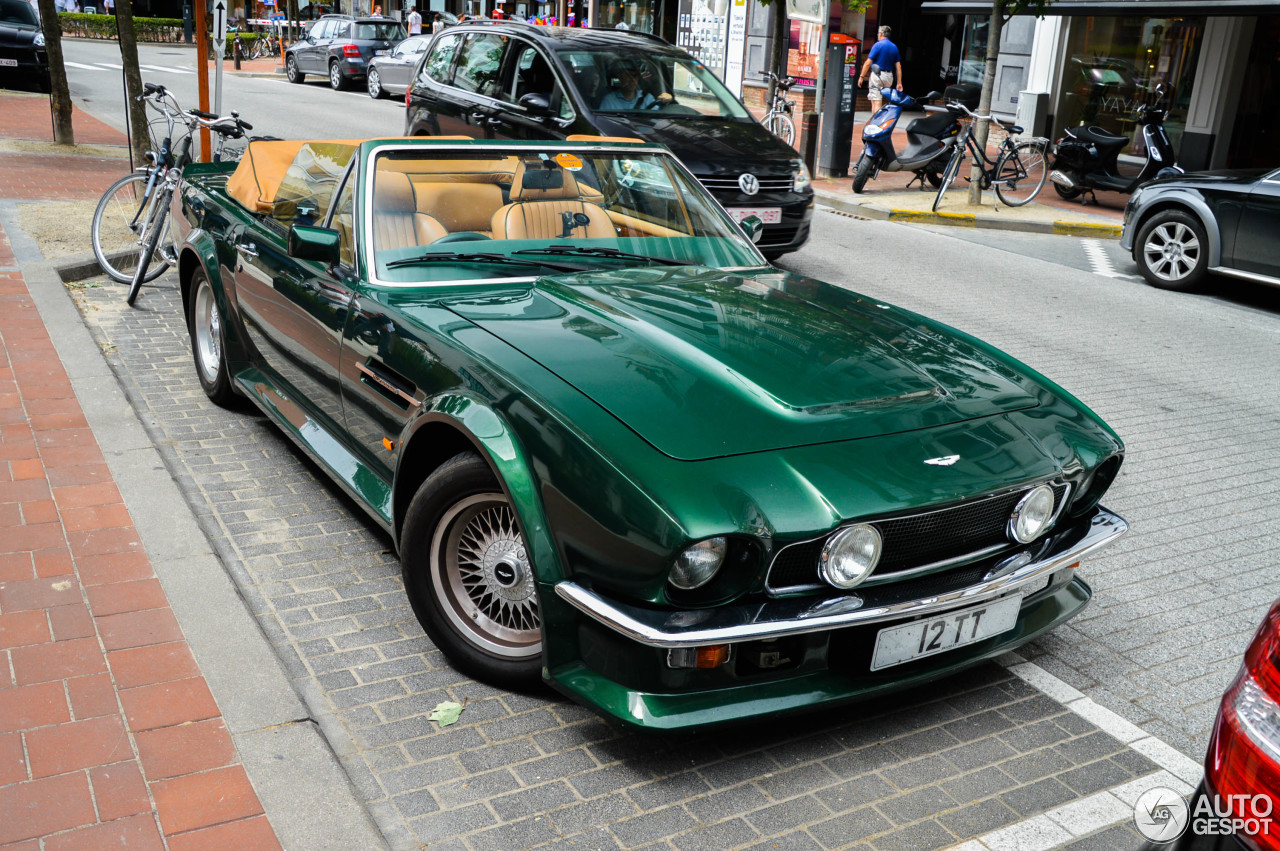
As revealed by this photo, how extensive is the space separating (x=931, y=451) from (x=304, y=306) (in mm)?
2569

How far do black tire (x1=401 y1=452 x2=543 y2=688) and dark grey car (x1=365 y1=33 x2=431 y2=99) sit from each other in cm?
2478

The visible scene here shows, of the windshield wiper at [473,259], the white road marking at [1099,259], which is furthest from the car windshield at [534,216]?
the white road marking at [1099,259]

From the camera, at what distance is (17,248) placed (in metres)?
8.63

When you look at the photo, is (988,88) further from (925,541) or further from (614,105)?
(925,541)

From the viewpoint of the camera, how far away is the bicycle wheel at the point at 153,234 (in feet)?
25.1

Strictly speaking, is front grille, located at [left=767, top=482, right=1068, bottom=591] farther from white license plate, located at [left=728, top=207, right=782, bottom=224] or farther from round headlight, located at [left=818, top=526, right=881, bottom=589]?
white license plate, located at [left=728, top=207, right=782, bottom=224]

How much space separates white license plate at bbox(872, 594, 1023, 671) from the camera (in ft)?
9.78

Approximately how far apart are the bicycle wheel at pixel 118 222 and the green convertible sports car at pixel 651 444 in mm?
3891

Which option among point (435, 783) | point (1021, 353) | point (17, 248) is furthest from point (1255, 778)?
point (17, 248)

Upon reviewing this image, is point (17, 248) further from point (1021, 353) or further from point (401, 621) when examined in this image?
point (1021, 353)

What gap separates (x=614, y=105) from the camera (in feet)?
32.3

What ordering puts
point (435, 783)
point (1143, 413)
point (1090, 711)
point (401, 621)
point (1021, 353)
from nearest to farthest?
point (435, 783), point (1090, 711), point (401, 621), point (1143, 413), point (1021, 353)

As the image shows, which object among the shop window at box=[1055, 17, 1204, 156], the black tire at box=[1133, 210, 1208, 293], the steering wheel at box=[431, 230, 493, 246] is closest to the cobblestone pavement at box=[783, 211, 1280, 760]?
the black tire at box=[1133, 210, 1208, 293]

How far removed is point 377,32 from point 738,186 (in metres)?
23.4
